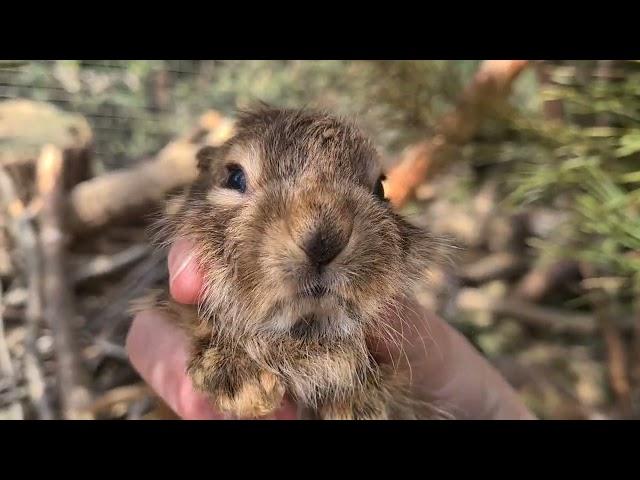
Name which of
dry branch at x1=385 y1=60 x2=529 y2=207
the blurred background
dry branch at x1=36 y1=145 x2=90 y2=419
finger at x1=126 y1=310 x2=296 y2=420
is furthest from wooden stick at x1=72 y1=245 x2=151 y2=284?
dry branch at x1=385 y1=60 x2=529 y2=207

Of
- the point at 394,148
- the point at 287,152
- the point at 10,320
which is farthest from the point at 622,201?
the point at 10,320

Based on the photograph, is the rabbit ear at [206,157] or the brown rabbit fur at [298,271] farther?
the rabbit ear at [206,157]

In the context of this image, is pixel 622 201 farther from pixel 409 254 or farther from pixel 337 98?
pixel 337 98

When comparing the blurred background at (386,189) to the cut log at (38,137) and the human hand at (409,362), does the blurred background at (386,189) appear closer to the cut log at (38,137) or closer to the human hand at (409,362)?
the cut log at (38,137)

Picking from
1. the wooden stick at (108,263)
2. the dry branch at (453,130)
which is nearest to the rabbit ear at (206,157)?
the dry branch at (453,130)

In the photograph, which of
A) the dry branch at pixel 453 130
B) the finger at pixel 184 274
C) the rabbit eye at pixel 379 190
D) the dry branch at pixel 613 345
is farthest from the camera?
the dry branch at pixel 613 345

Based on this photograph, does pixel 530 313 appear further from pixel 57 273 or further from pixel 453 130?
pixel 57 273
